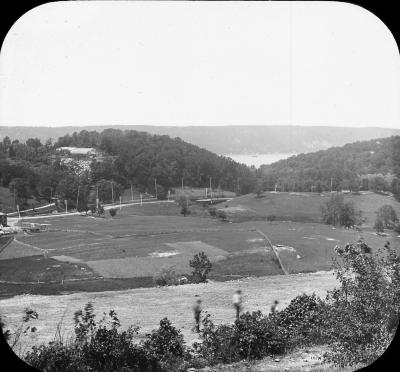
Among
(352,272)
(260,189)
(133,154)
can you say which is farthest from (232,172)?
(352,272)

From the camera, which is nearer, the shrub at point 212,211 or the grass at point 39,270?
the grass at point 39,270

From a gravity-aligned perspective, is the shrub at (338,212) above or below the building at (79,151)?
below

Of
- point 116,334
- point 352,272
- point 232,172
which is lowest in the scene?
point 116,334

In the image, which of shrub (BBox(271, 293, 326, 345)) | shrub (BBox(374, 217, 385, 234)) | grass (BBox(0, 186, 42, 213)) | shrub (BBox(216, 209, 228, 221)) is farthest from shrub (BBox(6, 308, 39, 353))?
shrub (BBox(374, 217, 385, 234))

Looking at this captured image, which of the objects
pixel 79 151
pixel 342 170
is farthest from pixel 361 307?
pixel 79 151

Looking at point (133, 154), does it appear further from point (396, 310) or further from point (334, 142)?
point (396, 310)

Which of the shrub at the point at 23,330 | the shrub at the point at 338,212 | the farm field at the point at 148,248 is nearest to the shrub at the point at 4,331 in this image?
the shrub at the point at 23,330

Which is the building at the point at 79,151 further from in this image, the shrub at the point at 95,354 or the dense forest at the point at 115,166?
the shrub at the point at 95,354
